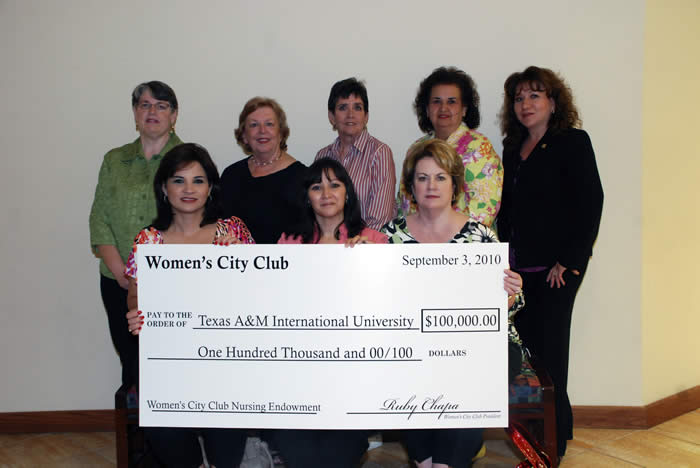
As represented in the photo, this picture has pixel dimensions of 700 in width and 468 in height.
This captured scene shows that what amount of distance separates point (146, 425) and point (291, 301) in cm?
69

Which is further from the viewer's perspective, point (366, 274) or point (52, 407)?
point (52, 407)

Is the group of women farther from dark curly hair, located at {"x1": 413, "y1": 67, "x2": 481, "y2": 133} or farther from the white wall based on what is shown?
the white wall

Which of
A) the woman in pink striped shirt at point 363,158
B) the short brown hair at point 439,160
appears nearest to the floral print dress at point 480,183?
the woman in pink striped shirt at point 363,158

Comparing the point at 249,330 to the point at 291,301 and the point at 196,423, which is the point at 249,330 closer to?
the point at 291,301

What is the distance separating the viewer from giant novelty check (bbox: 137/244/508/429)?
1.95 metres

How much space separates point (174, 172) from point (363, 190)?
3.02 ft

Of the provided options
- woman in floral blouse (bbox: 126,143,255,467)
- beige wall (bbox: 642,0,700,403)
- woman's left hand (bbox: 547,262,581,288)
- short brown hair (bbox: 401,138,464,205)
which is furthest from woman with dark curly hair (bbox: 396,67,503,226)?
beige wall (bbox: 642,0,700,403)

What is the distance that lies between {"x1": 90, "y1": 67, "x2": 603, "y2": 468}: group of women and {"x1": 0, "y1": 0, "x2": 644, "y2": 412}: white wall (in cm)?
42

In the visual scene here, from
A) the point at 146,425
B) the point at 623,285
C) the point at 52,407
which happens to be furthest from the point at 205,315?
the point at 623,285

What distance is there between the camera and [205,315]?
77.9 inches

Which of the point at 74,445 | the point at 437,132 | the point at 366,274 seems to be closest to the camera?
the point at 366,274

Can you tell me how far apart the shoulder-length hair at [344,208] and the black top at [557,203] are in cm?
90

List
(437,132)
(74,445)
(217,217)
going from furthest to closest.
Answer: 1. (74,445)
2. (437,132)
3. (217,217)

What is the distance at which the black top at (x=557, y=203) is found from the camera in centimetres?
263
